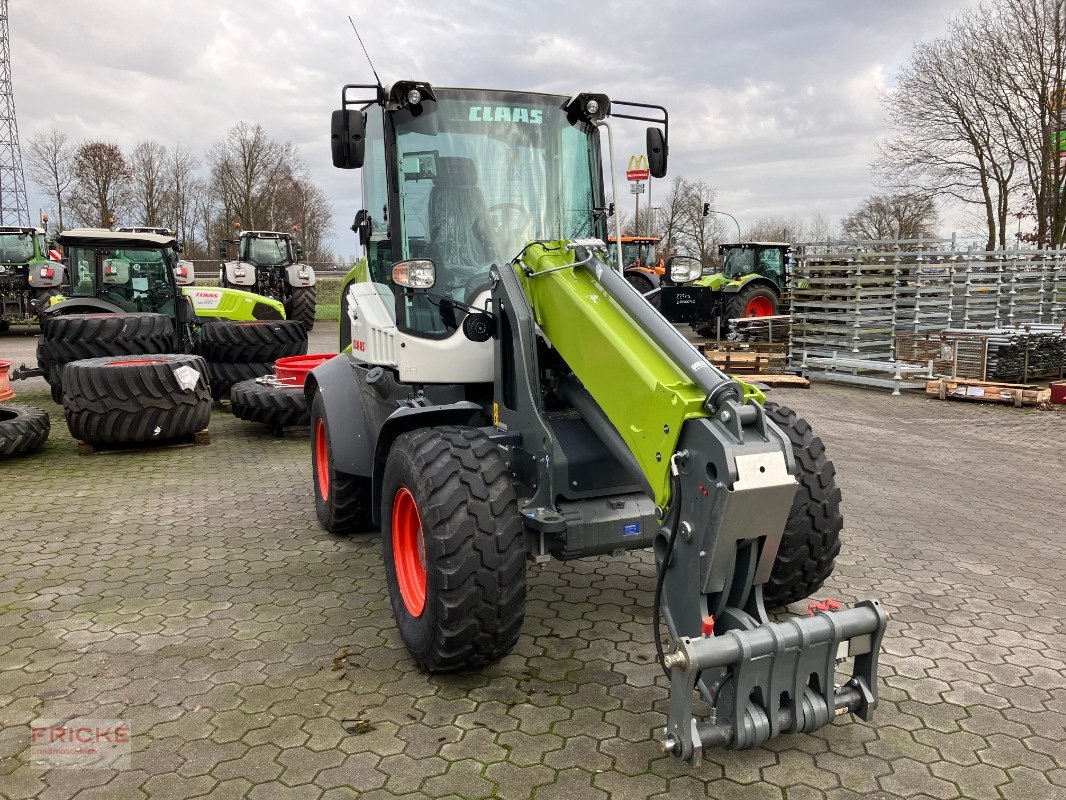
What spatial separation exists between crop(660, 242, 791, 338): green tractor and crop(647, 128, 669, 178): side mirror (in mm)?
13266

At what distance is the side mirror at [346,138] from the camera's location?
4051 millimetres

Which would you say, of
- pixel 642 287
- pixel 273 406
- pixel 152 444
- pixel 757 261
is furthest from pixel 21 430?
pixel 757 261

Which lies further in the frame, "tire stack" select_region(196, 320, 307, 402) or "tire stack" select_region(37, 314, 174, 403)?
"tire stack" select_region(196, 320, 307, 402)

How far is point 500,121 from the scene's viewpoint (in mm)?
4355

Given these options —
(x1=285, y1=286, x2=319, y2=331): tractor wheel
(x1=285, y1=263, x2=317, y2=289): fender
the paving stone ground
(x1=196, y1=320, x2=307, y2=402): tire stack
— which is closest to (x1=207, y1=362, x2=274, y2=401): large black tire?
(x1=196, y1=320, x2=307, y2=402): tire stack

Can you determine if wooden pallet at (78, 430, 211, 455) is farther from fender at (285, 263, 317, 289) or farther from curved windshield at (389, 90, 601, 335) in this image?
fender at (285, 263, 317, 289)

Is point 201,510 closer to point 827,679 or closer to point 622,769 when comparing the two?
point 622,769

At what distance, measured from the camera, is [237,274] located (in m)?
20.2

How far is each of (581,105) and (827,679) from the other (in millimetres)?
3154

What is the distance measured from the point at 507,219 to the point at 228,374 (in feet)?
24.7

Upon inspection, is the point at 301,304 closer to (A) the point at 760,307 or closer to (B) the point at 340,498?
(A) the point at 760,307

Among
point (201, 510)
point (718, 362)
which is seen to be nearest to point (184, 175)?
point (718, 362)

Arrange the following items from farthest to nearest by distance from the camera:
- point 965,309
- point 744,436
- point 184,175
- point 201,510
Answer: point 184,175 → point 965,309 → point 201,510 → point 744,436

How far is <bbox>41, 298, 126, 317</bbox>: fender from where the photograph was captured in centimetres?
1177
